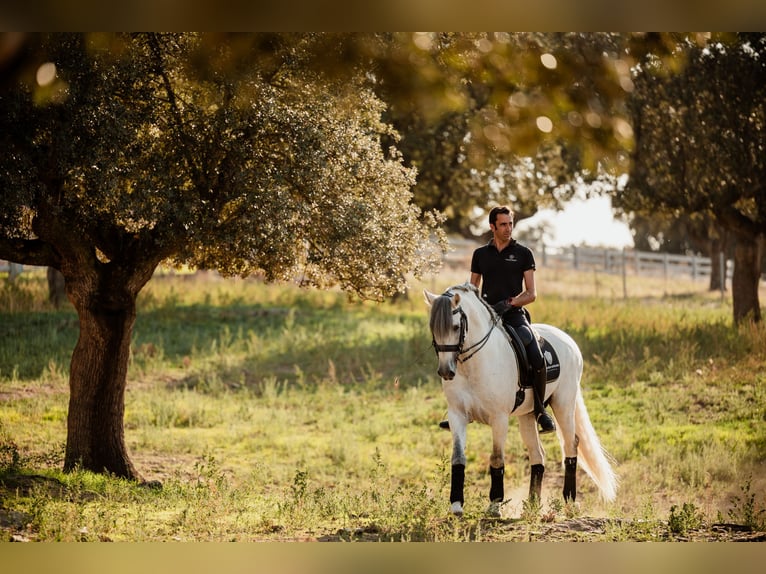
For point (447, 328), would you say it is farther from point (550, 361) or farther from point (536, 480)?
point (536, 480)

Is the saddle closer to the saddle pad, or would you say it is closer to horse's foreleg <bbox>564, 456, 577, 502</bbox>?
the saddle pad

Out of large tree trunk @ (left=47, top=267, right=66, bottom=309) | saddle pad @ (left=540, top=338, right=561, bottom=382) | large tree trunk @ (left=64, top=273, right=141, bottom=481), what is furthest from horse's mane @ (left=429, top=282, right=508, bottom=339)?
large tree trunk @ (left=47, top=267, right=66, bottom=309)

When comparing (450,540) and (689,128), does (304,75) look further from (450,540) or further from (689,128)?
(689,128)

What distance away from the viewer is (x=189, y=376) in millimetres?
13625

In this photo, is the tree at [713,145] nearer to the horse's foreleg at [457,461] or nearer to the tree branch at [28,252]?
the horse's foreleg at [457,461]

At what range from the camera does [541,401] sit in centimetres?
702

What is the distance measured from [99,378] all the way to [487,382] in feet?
11.8

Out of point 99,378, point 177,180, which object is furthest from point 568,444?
point 99,378

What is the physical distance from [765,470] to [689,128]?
6721 mm

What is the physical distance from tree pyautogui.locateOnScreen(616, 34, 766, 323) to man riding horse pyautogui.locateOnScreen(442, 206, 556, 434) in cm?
779

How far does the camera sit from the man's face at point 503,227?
21.8 feet

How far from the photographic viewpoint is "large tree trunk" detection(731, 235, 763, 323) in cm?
1458
